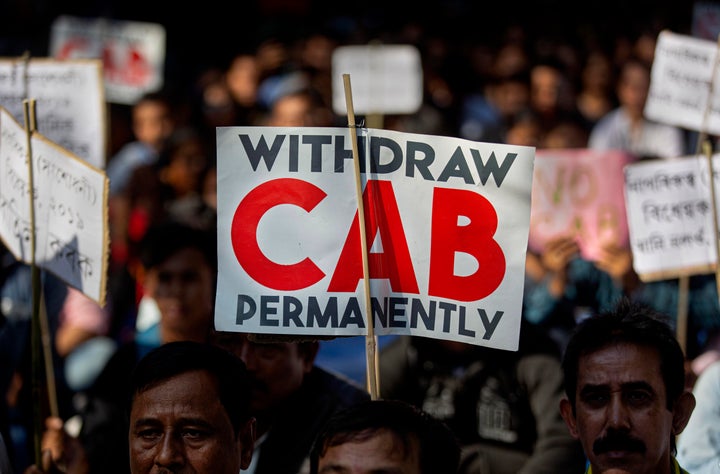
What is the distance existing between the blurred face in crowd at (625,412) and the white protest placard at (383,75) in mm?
6020

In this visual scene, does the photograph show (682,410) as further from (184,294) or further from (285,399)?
(184,294)

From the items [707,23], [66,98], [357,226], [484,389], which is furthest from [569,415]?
[707,23]

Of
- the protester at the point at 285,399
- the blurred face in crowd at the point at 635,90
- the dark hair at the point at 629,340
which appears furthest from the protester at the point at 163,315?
the blurred face in crowd at the point at 635,90

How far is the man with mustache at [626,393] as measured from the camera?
3.34 metres

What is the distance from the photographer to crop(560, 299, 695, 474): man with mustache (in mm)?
3342

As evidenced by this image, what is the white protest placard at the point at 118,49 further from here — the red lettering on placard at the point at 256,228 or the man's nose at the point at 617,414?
the man's nose at the point at 617,414

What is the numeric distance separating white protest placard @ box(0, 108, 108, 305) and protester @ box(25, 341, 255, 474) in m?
0.81

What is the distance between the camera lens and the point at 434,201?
3.63 meters

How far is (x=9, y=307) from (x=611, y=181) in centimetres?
337

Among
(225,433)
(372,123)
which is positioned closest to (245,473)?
(225,433)

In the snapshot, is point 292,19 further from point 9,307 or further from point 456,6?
point 9,307

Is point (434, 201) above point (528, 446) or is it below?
above

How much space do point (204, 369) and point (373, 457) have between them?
1.77ft

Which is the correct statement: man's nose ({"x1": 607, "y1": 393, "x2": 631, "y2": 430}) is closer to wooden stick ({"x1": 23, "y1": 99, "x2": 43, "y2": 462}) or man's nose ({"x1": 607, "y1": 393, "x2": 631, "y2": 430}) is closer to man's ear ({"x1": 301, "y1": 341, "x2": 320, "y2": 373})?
man's ear ({"x1": 301, "y1": 341, "x2": 320, "y2": 373})
